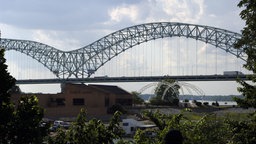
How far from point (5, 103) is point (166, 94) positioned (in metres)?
120

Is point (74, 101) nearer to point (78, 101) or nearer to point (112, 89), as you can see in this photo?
point (78, 101)

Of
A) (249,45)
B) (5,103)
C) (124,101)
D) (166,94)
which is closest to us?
(5,103)

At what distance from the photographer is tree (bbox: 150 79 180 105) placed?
130 metres

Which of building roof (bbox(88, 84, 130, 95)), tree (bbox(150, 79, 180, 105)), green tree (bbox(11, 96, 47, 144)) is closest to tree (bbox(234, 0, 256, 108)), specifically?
green tree (bbox(11, 96, 47, 144))

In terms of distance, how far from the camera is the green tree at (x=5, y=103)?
19105mm

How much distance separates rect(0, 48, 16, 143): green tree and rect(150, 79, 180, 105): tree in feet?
361

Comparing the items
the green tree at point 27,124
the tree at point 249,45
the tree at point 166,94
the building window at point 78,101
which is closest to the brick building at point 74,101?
the building window at point 78,101

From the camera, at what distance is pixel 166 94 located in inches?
5468

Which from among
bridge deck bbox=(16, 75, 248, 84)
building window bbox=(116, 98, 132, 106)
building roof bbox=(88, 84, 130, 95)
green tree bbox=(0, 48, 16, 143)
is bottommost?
building window bbox=(116, 98, 132, 106)

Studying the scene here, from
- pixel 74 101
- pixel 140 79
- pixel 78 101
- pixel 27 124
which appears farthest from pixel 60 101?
pixel 27 124

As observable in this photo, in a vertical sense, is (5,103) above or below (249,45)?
below

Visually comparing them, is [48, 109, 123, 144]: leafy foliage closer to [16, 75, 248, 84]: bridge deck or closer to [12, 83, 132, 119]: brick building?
[12, 83, 132, 119]: brick building

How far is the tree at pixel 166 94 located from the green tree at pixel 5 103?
110 meters

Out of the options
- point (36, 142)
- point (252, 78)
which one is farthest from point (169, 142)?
point (252, 78)
